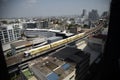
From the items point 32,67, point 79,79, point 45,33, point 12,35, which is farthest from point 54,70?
point 45,33

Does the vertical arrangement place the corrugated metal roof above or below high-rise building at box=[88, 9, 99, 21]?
below

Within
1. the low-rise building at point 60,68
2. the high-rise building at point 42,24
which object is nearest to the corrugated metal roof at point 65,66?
the low-rise building at point 60,68

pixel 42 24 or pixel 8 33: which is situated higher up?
pixel 42 24

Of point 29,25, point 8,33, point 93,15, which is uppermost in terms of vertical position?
point 93,15

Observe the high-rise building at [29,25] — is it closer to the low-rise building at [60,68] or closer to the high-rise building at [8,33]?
the high-rise building at [8,33]

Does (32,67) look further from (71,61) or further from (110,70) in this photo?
(110,70)

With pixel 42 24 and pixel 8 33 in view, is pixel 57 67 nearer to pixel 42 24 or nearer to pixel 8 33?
pixel 8 33

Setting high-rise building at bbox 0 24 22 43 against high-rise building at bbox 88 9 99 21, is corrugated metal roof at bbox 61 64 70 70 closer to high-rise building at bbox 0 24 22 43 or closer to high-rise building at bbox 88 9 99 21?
high-rise building at bbox 0 24 22 43

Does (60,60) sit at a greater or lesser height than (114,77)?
lesser

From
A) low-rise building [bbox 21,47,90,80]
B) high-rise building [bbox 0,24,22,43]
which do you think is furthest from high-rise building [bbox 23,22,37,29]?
low-rise building [bbox 21,47,90,80]

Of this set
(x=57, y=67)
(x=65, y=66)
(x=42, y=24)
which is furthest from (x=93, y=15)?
(x=57, y=67)

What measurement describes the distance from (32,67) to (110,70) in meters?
2.41

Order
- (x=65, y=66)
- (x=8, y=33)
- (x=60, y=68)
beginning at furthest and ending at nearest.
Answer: (x=8, y=33)
(x=65, y=66)
(x=60, y=68)

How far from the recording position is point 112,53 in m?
0.60
